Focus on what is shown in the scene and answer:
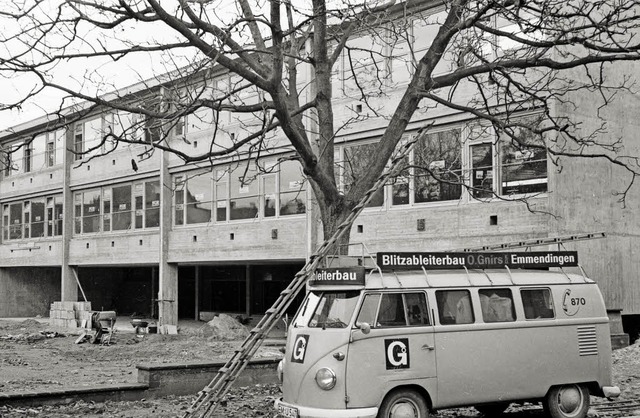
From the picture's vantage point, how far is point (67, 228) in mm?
36375

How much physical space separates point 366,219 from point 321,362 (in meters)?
12.2

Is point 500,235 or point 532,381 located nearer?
point 532,381

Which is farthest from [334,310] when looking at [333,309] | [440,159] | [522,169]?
[440,159]

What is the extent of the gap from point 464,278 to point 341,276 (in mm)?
1816

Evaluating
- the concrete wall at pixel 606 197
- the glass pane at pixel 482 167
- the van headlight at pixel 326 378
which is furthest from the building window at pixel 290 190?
the van headlight at pixel 326 378

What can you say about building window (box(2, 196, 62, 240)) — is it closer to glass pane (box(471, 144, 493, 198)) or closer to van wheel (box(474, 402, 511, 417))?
glass pane (box(471, 144, 493, 198))

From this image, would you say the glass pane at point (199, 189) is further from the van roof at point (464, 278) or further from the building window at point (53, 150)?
the van roof at point (464, 278)

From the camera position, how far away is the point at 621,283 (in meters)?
19.2

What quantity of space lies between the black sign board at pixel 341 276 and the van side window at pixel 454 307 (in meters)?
1.17

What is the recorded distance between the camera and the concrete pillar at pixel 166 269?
2925cm

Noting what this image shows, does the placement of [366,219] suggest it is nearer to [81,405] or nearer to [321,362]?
[81,405]

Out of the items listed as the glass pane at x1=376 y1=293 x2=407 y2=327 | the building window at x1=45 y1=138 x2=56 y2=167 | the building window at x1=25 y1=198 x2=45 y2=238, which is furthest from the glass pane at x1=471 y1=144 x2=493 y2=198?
the building window at x1=25 y1=198 x2=45 y2=238

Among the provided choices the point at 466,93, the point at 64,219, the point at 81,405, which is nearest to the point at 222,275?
the point at 64,219

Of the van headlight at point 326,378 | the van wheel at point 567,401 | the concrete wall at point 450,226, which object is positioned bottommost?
the van wheel at point 567,401
